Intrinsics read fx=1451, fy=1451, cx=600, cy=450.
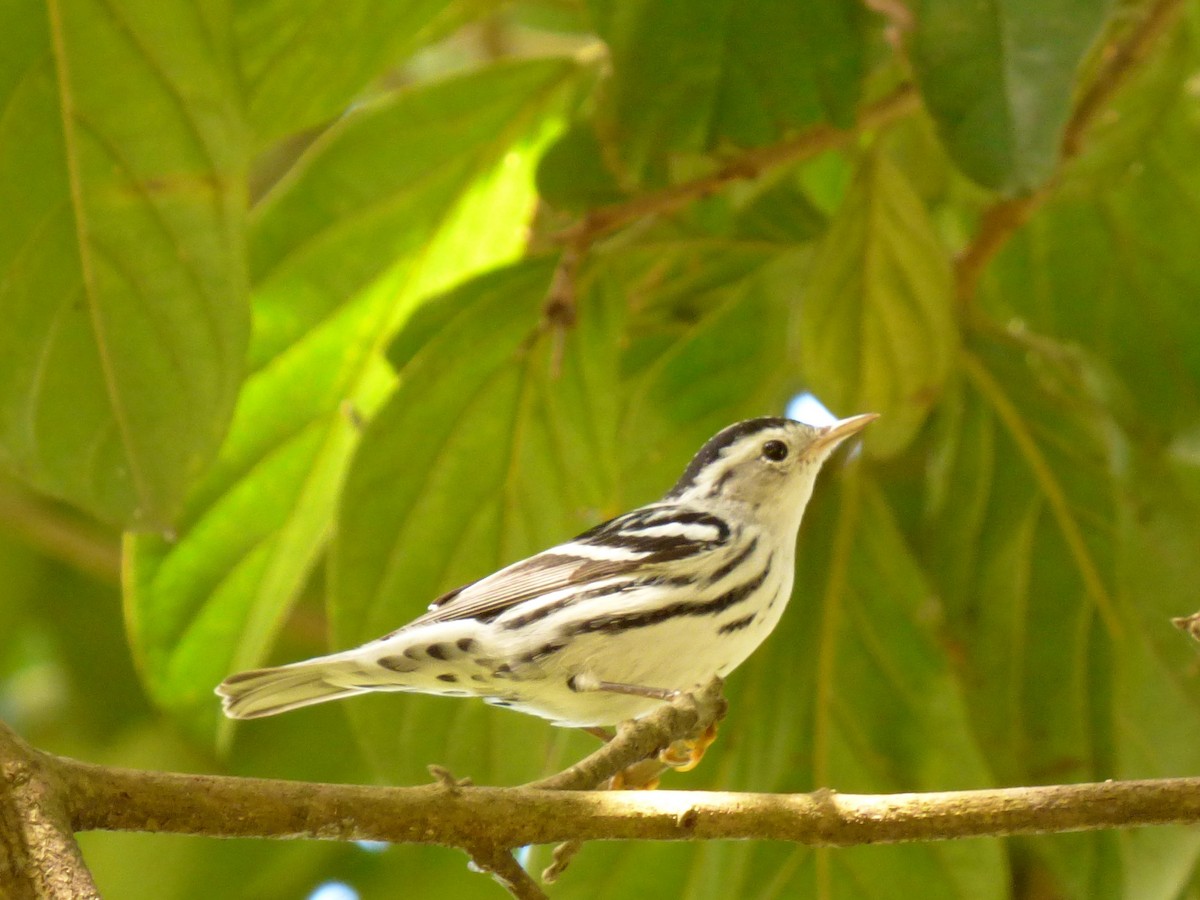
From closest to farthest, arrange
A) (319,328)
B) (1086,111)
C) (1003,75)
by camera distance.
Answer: (1003,75) → (1086,111) → (319,328)

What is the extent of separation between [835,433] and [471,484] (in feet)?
2.08

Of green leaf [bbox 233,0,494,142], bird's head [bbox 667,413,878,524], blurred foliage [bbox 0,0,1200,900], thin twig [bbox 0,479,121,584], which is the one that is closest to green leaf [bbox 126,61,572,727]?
blurred foliage [bbox 0,0,1200,900]

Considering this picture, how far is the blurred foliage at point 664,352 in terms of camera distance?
204 centimetres

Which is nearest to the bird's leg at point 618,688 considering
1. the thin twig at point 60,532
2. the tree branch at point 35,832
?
the tree branch at point 35,832

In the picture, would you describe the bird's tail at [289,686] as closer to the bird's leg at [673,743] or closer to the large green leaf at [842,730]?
the bird's leg at [673,743]

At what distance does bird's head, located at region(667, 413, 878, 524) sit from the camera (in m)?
1.75

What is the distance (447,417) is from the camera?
7.41 feet

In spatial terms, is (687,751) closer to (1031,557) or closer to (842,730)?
(842,730)

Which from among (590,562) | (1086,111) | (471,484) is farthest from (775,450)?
(1086,111)

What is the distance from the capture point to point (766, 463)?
5.84 ft

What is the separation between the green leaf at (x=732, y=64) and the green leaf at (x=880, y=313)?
19 cm

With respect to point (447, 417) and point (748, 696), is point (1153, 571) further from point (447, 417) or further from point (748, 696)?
point (447, 417)

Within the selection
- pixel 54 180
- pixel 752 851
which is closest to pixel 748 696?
pixel 752 851

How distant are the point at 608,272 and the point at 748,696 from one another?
2.60 ft
